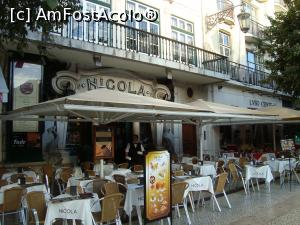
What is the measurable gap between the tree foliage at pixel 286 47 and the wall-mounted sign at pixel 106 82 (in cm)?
516

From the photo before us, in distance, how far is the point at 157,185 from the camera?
6594 millimetres

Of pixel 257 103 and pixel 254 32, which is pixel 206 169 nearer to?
pixel 257 103

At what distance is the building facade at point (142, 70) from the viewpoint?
12.9 meters

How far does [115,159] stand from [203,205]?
6.76 meters

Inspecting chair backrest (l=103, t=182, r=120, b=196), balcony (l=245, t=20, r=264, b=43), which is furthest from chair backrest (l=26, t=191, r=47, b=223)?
balcony (l=245, t=20, r=264, b=43)

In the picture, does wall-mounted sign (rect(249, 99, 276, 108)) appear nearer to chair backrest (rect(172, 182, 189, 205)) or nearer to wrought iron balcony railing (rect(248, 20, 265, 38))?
wrought iron balcony railing (rect(248, 20, 265, 38))

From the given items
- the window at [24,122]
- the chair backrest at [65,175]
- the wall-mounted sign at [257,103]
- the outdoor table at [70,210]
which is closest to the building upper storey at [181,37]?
the wall-mounted sign at [257,103]

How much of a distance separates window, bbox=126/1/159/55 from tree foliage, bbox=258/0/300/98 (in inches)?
199

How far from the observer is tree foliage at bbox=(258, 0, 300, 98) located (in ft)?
52.7

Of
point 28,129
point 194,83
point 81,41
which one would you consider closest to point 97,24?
point 81,41

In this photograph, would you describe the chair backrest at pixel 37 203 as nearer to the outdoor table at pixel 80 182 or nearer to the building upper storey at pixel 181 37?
the outdoor table at pixel 80 182

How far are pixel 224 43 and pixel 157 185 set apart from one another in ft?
57.0

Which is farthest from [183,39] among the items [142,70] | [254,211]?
[254,211]

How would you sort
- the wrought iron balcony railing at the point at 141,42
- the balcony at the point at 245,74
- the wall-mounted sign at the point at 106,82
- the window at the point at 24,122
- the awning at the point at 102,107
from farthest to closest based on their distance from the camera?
the balcony at the point at 245,74 < the wall-mounted sign at the point at 106,82 < the wrought iron balcony railing at the point at 141,42 < the window at the point at 24,122 < the awning at the point at 102,107
